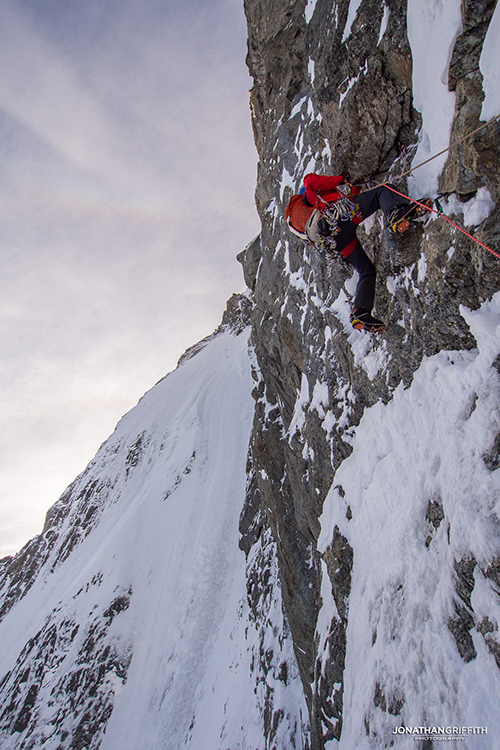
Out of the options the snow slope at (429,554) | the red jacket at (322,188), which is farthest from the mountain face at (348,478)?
the red jacket at (322,188)

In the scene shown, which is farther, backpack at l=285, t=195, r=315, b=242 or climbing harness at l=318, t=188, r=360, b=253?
backpack at l=285, t=195, r=315, b=242

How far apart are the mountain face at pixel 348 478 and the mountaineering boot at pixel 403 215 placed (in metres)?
0.20

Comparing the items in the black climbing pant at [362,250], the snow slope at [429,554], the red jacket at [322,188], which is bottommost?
the snow slope at [429,554]

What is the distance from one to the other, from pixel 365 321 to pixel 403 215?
1335 millimetres

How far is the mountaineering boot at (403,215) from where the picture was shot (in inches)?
170

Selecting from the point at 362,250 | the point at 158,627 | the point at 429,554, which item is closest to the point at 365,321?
the point at 362,250

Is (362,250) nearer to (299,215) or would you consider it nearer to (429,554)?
(299,215)

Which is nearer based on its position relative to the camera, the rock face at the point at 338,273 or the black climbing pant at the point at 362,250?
the rock face at the point at 338,273

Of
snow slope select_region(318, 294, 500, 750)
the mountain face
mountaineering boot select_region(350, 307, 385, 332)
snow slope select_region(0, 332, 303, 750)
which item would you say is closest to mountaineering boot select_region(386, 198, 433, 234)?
the mountain face

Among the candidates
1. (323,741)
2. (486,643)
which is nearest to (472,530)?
(486,643)

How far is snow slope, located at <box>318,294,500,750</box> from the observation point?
2840 mm

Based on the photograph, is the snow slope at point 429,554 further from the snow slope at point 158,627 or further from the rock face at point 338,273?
the snow slope at point 158,627

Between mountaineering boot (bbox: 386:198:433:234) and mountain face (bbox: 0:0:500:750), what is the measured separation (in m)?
0.20

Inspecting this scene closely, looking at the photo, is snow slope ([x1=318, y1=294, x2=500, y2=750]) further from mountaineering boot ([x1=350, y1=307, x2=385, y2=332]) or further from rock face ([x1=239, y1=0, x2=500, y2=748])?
mountaineering boot ([x1=350, y1=307, x2=385, y2=332])
